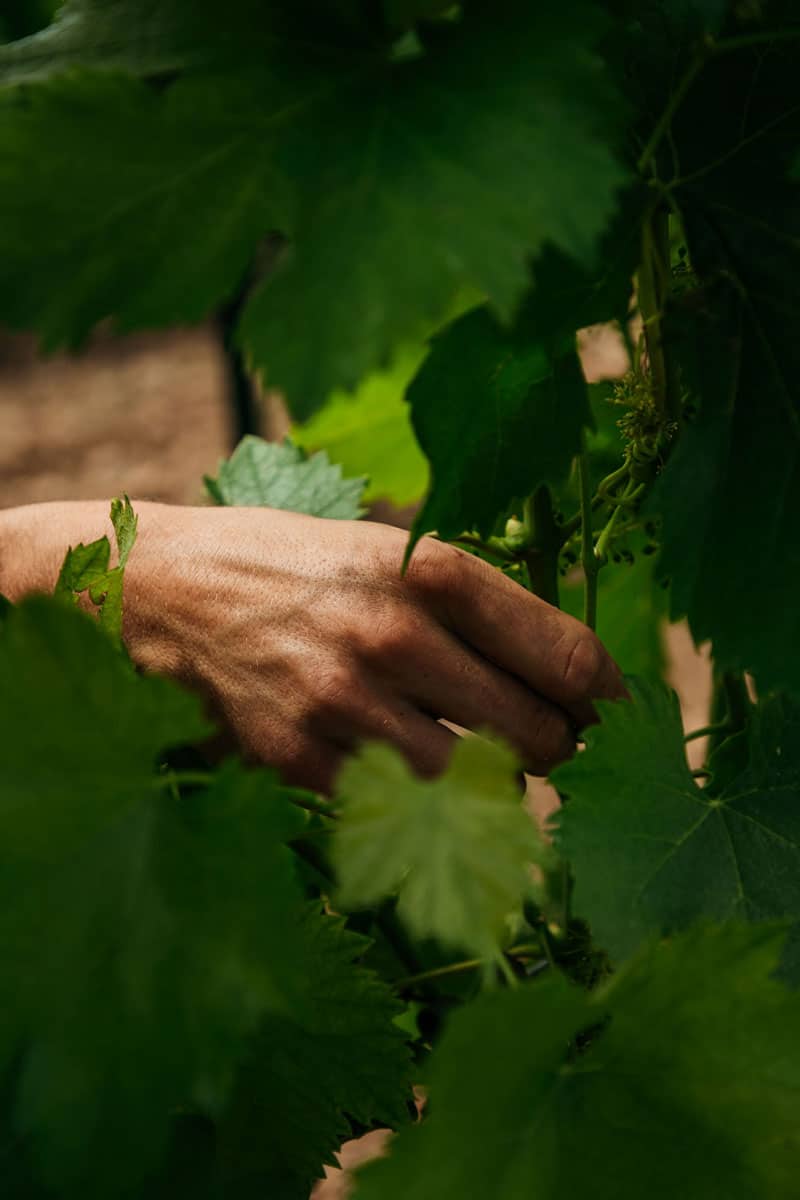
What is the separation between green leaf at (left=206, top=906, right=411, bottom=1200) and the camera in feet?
1.49

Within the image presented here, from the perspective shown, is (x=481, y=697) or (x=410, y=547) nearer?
(x=410, y=547)

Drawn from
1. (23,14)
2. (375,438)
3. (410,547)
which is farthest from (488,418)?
(23,14)

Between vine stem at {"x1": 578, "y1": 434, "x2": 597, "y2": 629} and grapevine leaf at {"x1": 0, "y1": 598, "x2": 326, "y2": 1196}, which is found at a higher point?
grapevine leaf at {"x1": 0, "y1": 598, "x2": 326, "y2": 1196}

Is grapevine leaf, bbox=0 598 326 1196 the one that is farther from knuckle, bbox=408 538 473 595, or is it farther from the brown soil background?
the brown soil background

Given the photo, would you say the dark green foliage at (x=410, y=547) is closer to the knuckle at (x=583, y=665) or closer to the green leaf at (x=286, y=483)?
the knuckle at (x=583, y=665)

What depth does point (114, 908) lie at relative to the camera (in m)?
0.29

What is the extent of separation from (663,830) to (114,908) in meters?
0.23

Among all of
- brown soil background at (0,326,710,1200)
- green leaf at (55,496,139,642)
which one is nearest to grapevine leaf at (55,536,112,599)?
green leaf at (55,496,139,642)

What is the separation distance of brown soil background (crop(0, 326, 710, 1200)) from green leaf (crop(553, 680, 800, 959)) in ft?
8.13

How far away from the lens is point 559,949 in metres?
0.54

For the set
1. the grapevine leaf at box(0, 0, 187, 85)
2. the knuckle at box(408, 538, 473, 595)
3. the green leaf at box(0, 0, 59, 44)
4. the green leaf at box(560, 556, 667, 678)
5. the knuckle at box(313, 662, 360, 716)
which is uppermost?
the grapevine leaf at box(0, 0, 187, 85)

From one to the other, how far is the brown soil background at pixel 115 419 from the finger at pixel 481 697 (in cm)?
240

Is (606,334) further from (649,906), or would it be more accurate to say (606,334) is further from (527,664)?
(649,906)

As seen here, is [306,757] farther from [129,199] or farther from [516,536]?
[129,199]
